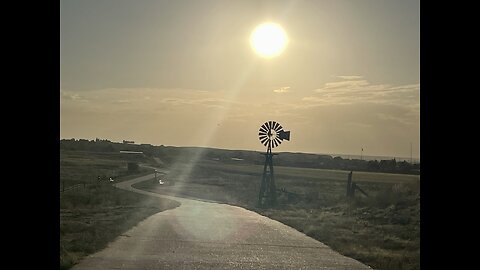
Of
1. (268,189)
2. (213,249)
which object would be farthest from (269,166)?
(213,249)

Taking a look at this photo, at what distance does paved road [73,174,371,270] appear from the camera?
9.55 m

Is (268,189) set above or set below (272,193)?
above

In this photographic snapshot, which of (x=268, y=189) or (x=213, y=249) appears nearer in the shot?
(x=213, y=249)

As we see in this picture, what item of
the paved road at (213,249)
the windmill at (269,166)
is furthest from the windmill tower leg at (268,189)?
the paved road at (213,249)

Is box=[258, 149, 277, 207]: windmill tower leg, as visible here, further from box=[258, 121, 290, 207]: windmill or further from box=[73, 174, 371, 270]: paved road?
box=[73, 174, 371, 270]: paved road

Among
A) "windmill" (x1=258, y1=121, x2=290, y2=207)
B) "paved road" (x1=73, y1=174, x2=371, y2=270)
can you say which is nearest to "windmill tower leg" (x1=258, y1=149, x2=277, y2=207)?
"windmill" (x1=258, y1=121, x2=290, y2=207)

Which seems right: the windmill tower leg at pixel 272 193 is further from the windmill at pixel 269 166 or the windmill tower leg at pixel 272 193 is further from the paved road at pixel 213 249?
the paved road at pixel 213 249

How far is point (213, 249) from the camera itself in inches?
450

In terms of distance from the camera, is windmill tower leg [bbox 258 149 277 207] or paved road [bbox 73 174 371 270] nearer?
paved road [bbox 73 174 371 270]

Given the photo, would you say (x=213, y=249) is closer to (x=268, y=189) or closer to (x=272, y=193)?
(x=272, y=193)
